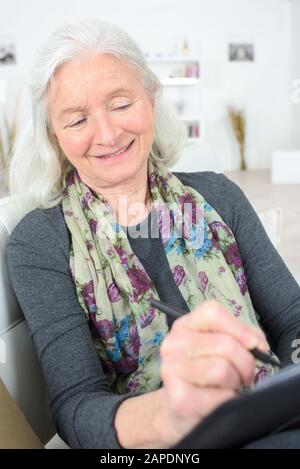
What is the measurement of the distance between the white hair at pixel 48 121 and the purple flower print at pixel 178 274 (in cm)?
30

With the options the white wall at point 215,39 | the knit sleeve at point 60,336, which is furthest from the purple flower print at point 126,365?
the white wall at point 215,39

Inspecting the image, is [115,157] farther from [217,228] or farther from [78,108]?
[217,228]

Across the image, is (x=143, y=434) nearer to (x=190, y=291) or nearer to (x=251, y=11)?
(x=190, y=291)

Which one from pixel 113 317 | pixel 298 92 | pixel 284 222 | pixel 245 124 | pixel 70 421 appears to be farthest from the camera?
pixel 245 124

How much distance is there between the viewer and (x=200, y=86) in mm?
7020

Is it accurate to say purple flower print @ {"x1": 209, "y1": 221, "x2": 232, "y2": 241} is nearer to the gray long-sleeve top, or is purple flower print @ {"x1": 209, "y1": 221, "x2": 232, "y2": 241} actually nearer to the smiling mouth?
the gray long-sleeve top

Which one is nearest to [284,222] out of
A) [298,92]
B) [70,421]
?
[298,92]

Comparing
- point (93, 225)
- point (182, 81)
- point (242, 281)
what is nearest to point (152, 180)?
point (93, 225)

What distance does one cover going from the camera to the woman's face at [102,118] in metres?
1.02

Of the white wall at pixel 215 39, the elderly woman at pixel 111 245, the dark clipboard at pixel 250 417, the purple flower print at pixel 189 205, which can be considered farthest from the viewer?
the white wall at pixel 215 39

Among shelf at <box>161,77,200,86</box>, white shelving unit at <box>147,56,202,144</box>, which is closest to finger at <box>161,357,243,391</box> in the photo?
white shelving unit at <box>147,56,202,144</box>

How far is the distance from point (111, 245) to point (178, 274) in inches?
6.3

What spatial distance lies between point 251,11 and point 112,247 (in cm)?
660

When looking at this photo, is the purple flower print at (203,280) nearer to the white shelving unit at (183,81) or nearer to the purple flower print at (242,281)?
the purple flower print at (242,281)
